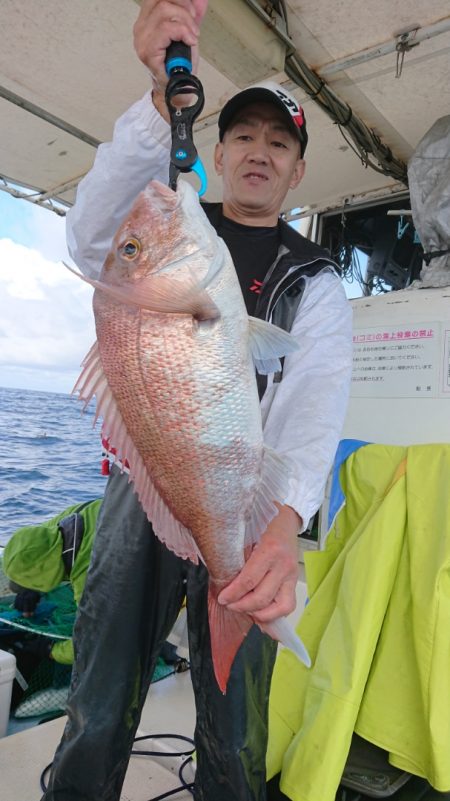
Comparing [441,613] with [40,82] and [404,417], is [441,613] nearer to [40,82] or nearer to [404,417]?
[404,417]

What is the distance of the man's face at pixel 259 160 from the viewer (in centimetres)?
187

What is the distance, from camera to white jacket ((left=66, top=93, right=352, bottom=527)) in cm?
136

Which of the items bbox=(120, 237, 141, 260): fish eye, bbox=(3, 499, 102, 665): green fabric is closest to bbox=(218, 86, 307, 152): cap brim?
bbox=(120, 237, 141, 260): fish eye

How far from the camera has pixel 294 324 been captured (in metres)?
1.69

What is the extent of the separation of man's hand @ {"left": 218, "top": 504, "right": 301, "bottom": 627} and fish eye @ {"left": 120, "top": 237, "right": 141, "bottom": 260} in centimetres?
67

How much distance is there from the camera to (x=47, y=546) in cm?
331

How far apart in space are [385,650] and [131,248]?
5.12ft

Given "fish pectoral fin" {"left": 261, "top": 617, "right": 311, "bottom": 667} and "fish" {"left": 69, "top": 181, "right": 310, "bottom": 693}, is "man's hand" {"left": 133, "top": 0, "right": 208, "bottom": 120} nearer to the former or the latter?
"fish" {"left": 69, "top": 181, "right": 310, "bottom": 693}

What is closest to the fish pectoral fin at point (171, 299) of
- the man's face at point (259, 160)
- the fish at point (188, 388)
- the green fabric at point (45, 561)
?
the fish at point (188, 388)

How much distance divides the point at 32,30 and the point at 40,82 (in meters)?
0.42

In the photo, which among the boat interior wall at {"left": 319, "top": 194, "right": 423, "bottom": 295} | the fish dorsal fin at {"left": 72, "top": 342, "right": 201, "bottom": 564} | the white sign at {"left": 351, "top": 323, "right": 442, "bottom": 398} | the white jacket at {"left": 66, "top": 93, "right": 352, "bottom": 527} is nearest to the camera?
the fish dorsal fin at {"left": 72, "top": 342, "right": 201, "bottom": 564}

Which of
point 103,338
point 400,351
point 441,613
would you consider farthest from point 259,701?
point 400,351

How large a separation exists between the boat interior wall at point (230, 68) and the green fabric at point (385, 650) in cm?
193

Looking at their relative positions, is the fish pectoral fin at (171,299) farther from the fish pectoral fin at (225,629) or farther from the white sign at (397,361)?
the white sign at (397,361)
